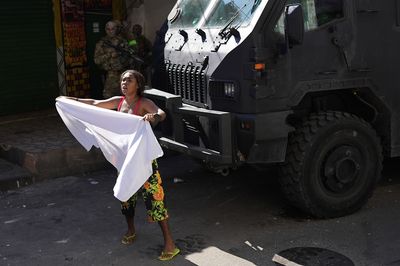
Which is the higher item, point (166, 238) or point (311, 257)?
point (166, 238)

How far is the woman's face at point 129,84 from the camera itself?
4570 millimetres

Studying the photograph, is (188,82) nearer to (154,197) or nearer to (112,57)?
(154,197)

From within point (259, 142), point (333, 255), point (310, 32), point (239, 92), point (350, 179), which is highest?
point (310, 32)

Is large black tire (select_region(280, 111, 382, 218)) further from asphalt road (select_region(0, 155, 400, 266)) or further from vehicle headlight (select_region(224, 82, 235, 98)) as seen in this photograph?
vehicle headlight (select_region(224, 82, 235, 98))

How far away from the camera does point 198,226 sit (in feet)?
17.6

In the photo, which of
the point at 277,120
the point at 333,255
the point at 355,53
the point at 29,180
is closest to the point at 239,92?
the point at 277,120

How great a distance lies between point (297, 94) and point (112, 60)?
13.7 feet

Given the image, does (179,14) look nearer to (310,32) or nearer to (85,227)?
(310,32)

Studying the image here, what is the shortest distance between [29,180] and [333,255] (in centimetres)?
397

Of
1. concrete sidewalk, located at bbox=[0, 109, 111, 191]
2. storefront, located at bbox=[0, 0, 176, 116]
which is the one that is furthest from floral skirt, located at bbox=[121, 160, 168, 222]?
storefront, located at bbox=[0, 0, 176, 116]

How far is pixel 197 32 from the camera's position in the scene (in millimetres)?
Result: 5543

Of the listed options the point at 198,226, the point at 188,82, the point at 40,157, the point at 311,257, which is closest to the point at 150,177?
the point at 198,226

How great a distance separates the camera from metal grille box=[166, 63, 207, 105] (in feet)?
17.4

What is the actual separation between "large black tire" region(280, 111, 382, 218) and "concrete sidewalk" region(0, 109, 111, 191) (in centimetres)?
315
